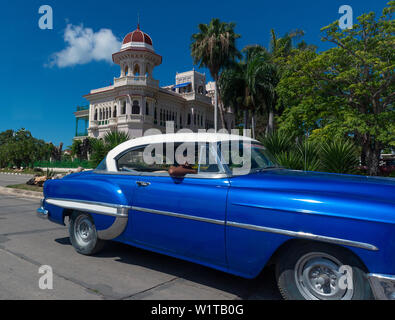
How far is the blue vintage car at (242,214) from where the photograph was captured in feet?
7.02

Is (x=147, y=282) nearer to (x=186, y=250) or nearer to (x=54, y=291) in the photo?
(x=186, y=250)

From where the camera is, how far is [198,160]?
10.8ft

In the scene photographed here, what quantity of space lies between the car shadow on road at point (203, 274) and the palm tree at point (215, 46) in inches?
802

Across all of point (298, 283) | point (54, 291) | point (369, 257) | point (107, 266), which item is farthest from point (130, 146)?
point (369, 257)

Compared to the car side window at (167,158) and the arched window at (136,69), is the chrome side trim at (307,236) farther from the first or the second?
the arched window at (136,69)

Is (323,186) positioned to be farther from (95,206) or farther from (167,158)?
(95,206)

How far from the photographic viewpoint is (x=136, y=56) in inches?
1320

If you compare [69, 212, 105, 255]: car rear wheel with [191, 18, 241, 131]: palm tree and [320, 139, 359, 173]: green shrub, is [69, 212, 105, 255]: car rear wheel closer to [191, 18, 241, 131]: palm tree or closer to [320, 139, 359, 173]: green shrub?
[320, 139, 359, 173]: green shrub

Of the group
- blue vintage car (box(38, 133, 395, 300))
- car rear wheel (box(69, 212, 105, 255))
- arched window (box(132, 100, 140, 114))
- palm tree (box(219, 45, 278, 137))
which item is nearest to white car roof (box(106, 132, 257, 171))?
blue vintage car (box(38, 133, 395, 300))

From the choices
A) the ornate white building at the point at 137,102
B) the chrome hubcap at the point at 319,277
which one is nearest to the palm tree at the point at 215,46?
the ornate white building at the point at 137,102

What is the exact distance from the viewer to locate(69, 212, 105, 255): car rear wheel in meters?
3.98

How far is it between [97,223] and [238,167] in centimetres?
202

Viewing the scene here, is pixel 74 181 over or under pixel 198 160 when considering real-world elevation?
under

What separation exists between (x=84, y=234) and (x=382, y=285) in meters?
3.66
